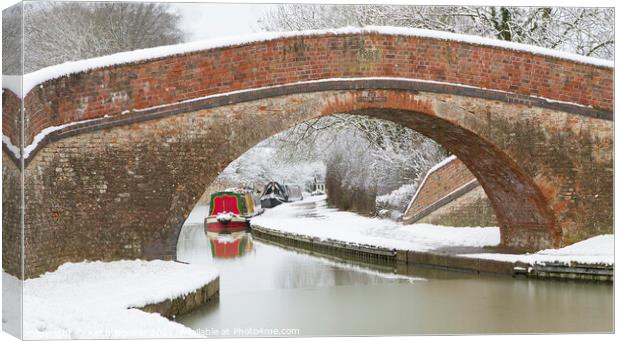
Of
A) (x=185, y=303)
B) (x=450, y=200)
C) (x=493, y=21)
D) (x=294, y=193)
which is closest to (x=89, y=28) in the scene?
(x=185, y=303)

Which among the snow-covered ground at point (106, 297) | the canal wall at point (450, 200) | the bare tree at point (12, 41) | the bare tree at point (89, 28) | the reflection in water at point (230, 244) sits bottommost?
the reflection in water at point (230, 244)

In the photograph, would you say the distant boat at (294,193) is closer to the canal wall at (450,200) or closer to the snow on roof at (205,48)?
the canal wall at (450,200)

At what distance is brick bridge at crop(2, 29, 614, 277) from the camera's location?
9.32 m

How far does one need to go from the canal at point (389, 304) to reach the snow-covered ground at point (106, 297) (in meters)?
0.39

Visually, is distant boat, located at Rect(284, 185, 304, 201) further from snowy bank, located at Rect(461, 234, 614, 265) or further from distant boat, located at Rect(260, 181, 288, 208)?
snowy bank, located at Rect(461, 234, 614, 265)

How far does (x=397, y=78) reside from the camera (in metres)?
11.2

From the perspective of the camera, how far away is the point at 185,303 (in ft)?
29.9

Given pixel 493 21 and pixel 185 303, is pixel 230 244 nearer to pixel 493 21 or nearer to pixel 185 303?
pixel 493 21

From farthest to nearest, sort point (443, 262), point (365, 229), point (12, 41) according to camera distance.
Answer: point (365, 229) → point (443, 262) → point (12, 41)

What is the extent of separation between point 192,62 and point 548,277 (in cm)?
488

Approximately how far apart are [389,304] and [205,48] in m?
3.34

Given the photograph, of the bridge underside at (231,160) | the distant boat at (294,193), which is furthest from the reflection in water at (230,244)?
the bridge underside at (231,160)

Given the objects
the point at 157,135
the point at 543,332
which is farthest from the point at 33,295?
the point at 543,332

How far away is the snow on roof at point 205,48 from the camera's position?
27.8ft
